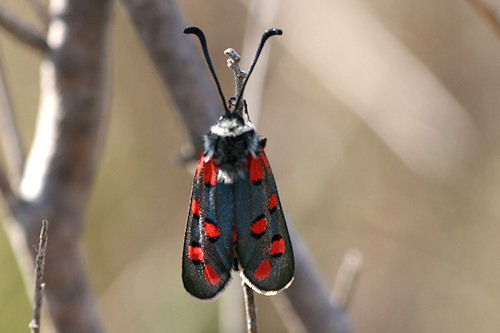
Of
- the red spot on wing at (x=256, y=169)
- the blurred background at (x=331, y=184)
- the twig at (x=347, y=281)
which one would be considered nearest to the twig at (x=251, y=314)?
the red spot on wing at (x=256, y=169)

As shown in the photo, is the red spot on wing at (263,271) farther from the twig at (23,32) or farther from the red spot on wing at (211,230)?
the twig at (23,32)

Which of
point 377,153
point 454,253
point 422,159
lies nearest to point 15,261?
point 422,159

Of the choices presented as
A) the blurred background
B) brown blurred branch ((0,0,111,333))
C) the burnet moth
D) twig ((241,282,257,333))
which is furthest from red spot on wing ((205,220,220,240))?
the blurred background

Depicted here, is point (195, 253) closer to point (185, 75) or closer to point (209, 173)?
point (209, 173)

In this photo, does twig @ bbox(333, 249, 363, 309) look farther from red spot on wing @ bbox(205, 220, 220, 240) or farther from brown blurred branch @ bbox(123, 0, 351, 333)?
red spot on wing @ bbox(205, 220, 220, 240)

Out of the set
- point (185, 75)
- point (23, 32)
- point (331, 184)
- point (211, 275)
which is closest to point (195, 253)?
point (211, 275)

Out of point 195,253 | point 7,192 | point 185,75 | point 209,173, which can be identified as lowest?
point 195,253
